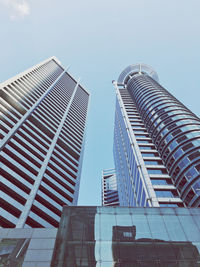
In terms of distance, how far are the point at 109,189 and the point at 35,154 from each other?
69662 millimetres

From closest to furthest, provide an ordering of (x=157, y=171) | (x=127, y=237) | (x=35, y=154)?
(x=127, y=237) < (x=35, y=154) < (x=157, y=171)

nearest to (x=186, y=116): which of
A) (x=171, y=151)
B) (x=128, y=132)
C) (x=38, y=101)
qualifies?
(x=171, y=151)

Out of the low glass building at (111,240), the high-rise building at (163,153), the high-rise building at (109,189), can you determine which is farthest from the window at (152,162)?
the high-rise building at (109,189)

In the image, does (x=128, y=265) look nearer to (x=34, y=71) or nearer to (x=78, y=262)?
(x=78, y=262)

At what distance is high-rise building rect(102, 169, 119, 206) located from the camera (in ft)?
292

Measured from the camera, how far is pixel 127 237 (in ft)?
46.3

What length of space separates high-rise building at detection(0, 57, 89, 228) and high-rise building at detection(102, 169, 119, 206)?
44.7m

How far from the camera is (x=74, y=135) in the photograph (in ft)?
171

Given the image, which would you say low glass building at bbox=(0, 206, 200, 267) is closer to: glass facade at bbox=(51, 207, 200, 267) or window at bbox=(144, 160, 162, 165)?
glass facade at bbox=(51, 207, 200, 267)

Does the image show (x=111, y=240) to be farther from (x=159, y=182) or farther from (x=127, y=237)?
(x=159, y=182)

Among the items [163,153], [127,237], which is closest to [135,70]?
[163,153]

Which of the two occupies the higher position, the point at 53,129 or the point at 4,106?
the point at 53,129

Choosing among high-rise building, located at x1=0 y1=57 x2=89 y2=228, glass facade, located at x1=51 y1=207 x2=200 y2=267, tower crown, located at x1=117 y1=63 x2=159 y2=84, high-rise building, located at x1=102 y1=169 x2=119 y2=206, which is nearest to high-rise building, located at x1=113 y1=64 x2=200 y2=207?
high-rise building, located at x1=0 y1=57 x2=89 y2=228

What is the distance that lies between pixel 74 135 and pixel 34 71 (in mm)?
31867
